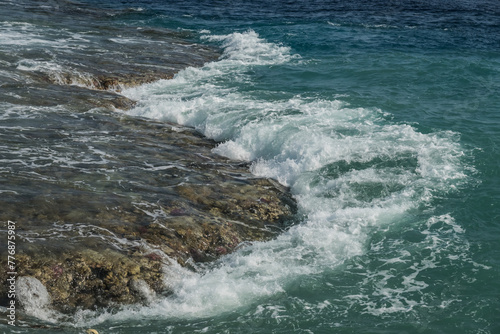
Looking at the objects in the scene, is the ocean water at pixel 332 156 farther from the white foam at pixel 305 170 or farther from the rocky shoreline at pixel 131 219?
the rocky shoreline at pixel 131 219

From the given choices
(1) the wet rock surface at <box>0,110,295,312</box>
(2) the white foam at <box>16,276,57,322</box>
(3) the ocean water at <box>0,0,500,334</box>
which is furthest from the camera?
(1) the wet rock surface at <box>0,110,295,312</box>

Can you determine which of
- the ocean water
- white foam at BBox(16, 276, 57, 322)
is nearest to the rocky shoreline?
white foam at BBox(16, 276, 57, 322)

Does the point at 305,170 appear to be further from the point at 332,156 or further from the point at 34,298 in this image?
the point at 34,298

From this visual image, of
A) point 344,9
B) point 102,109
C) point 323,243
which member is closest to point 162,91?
point 102,109

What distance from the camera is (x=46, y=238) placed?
34.8ft

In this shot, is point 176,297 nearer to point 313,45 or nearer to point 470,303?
point 470,303

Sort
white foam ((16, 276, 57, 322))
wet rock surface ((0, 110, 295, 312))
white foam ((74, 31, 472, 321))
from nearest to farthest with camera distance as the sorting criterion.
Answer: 1. white foam ((16, 276, 57, 322))
2. wet rock surface ((0, 110, 295, 312))
3. white foam ((74, 31, 472, 321))

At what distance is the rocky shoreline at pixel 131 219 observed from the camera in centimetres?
1000

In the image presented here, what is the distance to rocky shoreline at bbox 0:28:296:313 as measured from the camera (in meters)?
10.0

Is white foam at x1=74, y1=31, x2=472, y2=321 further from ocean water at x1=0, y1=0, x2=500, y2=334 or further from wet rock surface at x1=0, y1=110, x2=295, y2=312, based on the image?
wet rock surface at x1=0, y1=110, x2=295, y2=312

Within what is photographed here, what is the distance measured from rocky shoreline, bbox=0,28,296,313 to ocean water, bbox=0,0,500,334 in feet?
1.32

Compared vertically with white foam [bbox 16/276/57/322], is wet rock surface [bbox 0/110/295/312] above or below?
above

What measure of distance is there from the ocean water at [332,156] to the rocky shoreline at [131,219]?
402 millimetres

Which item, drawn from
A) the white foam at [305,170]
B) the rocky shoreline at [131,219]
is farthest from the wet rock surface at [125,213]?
the white foam at [305,170]
